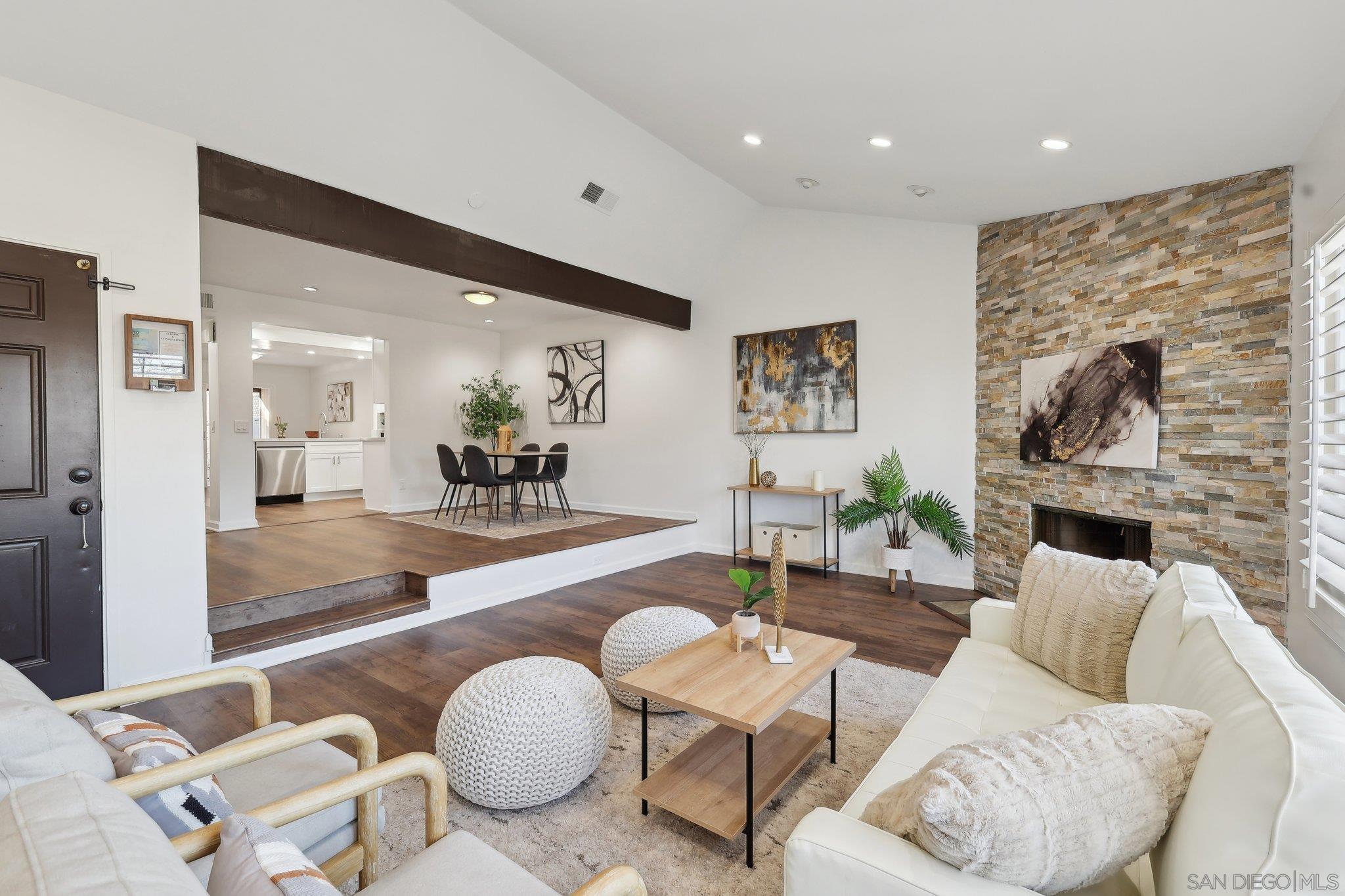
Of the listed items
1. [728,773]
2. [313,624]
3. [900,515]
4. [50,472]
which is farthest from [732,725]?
[900,515]

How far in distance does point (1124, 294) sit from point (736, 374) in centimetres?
333

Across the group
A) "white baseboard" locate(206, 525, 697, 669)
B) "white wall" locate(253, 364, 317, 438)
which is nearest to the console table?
"white baseboard" locate(206, 525, 697, 669)

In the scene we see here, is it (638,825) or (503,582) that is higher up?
(503,582)

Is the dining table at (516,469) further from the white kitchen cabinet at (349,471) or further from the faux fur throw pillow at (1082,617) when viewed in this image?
the faux fur throw pillow at (1082,617)

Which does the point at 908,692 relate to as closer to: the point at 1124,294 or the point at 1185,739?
the point at 1185,739

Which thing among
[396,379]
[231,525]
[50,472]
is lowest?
[231,525]

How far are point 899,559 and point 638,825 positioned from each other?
3482mm

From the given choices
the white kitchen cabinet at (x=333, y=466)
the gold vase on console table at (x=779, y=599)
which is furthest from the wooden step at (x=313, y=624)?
the white kitchen cabinet at (x=333, y=466)

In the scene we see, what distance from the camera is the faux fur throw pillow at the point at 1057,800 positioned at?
90 cm

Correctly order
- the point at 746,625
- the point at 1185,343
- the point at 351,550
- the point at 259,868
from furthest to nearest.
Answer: the point at 351,550
the point at 1185,343
the point at 746,625
the point at 259,868

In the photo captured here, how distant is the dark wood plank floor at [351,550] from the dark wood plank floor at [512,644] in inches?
20.1

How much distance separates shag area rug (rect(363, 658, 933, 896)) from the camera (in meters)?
1.74

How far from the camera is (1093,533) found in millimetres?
4074

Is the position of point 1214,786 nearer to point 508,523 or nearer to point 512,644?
point 512,644
